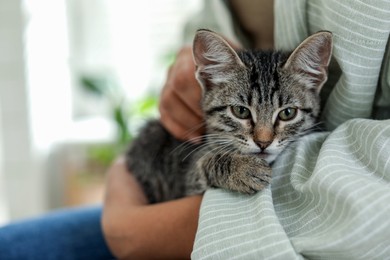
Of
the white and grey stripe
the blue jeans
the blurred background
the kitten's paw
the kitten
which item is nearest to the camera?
the white and grey stripe

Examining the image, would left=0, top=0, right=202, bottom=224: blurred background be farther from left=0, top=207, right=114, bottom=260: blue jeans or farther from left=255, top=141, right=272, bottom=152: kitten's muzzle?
left=255, top=141, right=272, bottom=152: kitten's muzzle

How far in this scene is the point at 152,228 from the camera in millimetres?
992

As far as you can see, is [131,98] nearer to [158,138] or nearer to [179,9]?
[179,9]

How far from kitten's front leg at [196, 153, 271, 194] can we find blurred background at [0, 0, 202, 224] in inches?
50.6

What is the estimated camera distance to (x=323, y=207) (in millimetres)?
724

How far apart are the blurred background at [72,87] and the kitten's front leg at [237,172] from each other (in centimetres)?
129

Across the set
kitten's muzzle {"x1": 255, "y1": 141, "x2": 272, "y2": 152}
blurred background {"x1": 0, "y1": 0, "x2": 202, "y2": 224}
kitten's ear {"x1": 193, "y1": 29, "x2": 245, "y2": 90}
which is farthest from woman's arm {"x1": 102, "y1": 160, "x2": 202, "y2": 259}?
blurred background {"x1": 0, "y1": 0, "x2": 202, "y2": 224}

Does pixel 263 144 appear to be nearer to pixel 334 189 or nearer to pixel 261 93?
pixel 261 93

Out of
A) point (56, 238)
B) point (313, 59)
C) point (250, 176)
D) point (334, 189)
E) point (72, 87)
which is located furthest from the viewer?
point (72, 87)

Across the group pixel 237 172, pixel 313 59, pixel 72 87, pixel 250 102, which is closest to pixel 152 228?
pixel 237 172

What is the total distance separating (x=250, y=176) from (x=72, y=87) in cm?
202

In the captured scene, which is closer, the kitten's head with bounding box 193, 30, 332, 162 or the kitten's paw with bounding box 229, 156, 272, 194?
the kitten's paw with bounding box 229, 156, 272, 194

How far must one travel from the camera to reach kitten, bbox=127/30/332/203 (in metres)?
0.93

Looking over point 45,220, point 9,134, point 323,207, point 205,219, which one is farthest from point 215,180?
point 9,134
